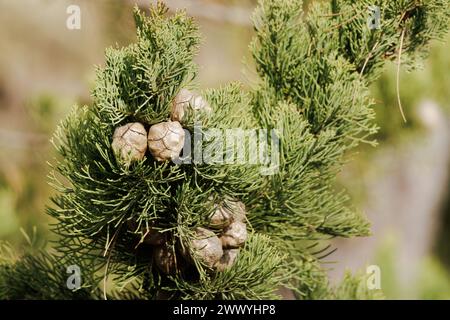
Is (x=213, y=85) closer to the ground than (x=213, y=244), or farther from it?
farther from it

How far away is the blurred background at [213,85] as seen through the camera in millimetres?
1133

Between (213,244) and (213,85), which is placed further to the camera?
(213,85)

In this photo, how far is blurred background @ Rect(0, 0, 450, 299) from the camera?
1133mm

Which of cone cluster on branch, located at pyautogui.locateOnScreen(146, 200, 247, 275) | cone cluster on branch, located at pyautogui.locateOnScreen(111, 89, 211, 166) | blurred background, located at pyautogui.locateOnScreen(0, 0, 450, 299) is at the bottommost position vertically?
cone cluster on branch, located at pyautogui.locateOnScreen(146, 200, 247, 275)

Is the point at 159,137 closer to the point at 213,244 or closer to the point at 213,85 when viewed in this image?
the point at 213,244

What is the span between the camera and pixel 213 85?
1257 mm

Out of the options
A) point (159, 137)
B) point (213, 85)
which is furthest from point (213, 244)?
point (213, 85)

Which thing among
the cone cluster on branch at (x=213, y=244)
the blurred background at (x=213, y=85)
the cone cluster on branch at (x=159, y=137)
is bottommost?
the cone cluster on branch at (x=213, y=244)

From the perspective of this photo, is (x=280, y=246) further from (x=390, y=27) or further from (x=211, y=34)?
(x=211, y=34)

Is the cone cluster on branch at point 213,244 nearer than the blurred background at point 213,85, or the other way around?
the cone cluster on branch at point 213,244

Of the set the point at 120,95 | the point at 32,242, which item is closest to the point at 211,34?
the point at 32,242

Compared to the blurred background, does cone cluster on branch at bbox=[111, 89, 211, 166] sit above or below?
below

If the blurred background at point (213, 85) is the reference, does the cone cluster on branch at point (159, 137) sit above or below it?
below

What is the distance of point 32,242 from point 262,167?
0.25m
